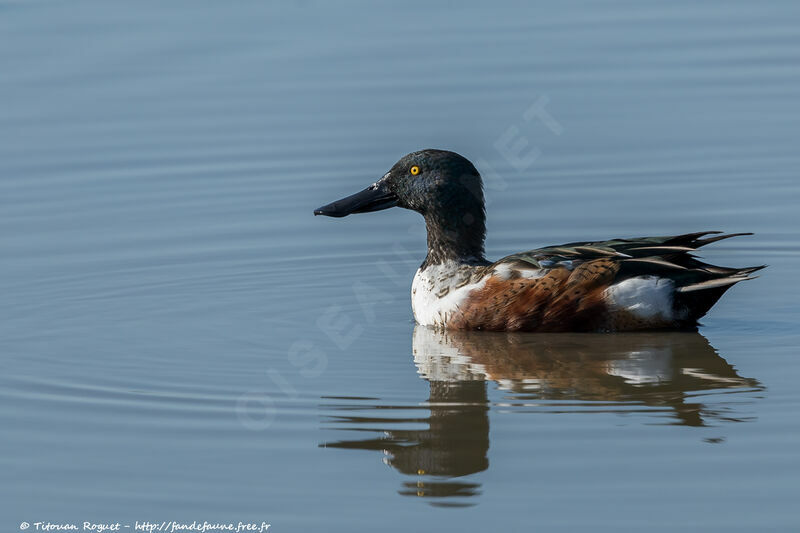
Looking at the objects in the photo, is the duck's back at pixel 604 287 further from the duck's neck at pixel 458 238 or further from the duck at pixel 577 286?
the duck's neck at pixel 458 238

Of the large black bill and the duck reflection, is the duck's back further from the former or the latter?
the large black bill

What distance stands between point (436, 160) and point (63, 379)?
131 inches

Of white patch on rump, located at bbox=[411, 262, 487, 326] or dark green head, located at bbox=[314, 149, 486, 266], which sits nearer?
white patch on rump, located at bbox=[411, 262, 487, 326]

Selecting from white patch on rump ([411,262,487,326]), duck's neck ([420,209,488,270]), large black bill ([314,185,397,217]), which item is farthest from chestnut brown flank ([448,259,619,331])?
large black bill ([314,185,397,217])

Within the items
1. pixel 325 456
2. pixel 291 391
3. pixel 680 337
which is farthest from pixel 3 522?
pixel 680 337

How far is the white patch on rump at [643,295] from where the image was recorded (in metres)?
10.9

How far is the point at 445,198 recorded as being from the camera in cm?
1186

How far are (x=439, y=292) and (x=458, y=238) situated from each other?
1.72 feet

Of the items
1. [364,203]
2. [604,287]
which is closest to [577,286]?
[604,287]

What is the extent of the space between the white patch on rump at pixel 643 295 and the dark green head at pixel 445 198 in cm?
137

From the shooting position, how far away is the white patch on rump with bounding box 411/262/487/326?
11.5 meters

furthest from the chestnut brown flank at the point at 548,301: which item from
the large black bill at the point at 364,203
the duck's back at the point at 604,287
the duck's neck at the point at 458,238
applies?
the large black bill at the point at 364,203

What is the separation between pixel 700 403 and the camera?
30.3 feet

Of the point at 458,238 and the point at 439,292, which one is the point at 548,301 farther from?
the point at 458,238
